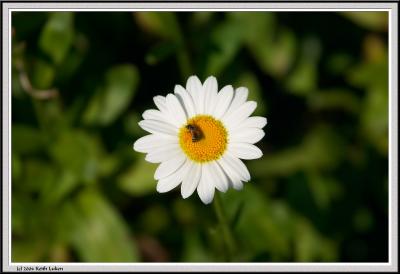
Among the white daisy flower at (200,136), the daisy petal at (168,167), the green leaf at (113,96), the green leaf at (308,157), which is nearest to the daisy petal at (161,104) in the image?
the white daisy flower at (200,136)

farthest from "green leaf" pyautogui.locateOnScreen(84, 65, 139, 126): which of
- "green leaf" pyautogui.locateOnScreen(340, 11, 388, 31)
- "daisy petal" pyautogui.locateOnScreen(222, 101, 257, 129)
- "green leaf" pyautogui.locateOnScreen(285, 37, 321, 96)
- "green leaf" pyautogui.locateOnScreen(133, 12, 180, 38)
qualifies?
"green leaf" pyautogui.locateOnScreen(340, 11, 388, 31)

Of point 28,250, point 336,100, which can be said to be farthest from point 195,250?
point 336,100

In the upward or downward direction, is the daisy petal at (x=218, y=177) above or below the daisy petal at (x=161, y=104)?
below

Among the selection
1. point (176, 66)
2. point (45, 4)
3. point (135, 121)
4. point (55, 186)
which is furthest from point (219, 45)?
point (55, 186)

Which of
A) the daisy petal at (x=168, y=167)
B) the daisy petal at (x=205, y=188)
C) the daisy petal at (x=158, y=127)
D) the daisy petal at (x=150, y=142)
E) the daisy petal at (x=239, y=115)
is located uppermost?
the daisy petal at (x=239, y=115)

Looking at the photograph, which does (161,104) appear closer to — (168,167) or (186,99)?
(186,99)

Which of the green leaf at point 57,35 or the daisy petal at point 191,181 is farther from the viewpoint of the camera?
the green leaf at point 57,35

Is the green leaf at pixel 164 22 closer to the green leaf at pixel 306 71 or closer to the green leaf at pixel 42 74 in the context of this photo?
the green leaf at pixel 42 74
